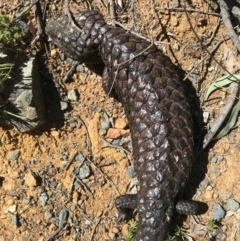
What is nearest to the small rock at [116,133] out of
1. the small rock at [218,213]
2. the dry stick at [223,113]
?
the dry stick at [223,113]

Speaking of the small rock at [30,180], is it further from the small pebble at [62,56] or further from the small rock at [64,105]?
the small pebble at [62,56]

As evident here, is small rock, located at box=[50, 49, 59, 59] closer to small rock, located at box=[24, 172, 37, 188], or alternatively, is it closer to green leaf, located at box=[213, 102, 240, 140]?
small rock, located at box=[24, 172, 37, 188]

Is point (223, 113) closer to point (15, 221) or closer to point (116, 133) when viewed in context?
point (116, 133)

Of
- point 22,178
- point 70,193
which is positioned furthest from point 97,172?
point 22,178

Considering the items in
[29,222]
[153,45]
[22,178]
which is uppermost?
[153,45]

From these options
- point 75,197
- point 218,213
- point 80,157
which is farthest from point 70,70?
point 218,213

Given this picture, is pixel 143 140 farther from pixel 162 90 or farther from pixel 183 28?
pixel 183 28
